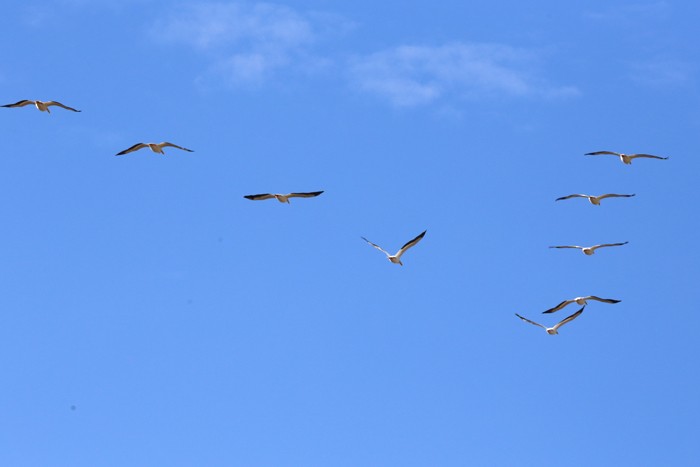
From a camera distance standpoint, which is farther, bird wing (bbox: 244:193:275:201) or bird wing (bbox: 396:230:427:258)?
bird wing (bbox: 396:230:427:258)

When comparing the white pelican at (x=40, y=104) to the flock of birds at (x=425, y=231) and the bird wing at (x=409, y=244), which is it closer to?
the flock of birds at (x=425, y=231)

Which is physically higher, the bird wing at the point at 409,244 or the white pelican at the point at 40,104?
the white pelican at the point at 40,104

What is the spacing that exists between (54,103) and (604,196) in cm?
2862

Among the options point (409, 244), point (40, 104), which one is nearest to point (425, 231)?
point (409, 244)

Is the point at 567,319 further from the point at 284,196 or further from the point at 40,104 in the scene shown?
the point at 40,104

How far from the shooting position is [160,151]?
59938mm

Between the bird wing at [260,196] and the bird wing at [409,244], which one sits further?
the bird wing at [409,244]

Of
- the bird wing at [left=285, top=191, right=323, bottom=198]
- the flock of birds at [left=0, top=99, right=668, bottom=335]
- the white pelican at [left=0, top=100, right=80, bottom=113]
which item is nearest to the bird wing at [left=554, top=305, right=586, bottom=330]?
the flock of birds at [left=0, top=99, right=668, bottom=335]

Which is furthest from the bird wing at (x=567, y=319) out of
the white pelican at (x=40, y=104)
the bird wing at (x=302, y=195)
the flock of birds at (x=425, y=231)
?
the white pelican at (x=40, y=104)

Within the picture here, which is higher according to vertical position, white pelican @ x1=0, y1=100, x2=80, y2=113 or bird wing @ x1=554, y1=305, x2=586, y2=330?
white pelican @ x1=0, y1=100, x2=80, y2=113

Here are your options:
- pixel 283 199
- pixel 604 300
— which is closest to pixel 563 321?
pixel 604 300

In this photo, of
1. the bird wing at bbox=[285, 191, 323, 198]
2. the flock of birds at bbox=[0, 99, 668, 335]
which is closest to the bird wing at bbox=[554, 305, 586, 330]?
the flock of birds at bbox=[0, 99, 668, 335]

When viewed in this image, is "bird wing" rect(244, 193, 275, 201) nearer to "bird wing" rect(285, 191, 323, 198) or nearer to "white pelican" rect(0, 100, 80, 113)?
"bird wing" rect(285, 191, 323, 198)

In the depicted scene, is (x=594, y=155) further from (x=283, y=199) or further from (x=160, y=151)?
(x=160, y=151)
